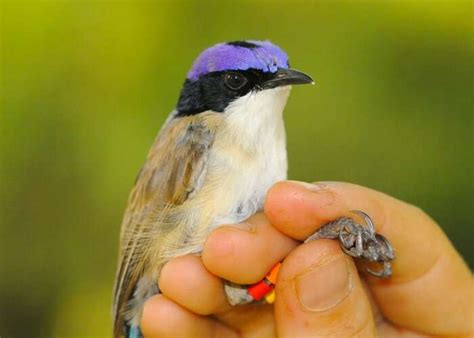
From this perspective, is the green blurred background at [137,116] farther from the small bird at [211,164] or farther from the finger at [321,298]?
the finger at [321,298]

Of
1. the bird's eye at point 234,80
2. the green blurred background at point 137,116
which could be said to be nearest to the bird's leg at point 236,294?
the bird's eye at point 234,80

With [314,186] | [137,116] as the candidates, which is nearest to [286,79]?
[314,186]

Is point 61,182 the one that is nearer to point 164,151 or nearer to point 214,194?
point 164,151

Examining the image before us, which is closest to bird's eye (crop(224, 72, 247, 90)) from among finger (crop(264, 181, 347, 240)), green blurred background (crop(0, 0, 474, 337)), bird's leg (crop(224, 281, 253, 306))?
A: finger (crop(264, 181, 347, 240))

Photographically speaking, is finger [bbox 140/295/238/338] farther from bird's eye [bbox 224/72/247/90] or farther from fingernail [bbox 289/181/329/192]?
bird's eye [bbox 224/72/247/90]

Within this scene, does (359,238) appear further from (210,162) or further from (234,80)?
(234,80)

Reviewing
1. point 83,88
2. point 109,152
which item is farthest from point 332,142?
point 83,88

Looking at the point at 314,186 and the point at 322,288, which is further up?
the point at 314,186
